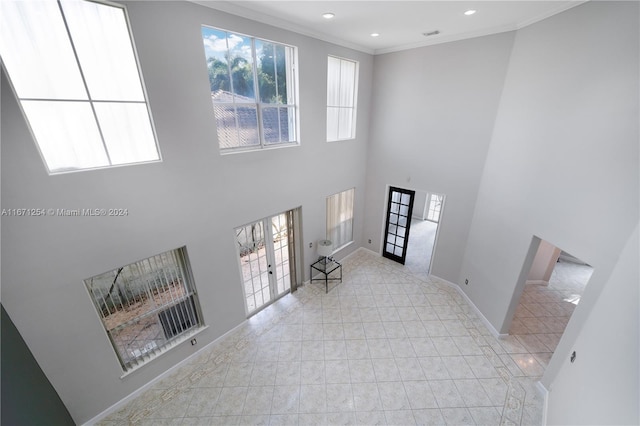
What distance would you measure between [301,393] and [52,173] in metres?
4.01

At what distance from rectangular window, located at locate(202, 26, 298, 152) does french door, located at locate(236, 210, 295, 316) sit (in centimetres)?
152

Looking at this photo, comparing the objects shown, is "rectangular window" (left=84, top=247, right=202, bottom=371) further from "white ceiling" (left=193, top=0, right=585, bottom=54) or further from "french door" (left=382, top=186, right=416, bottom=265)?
"french door" (left=382, top=186, right=416, bottom=265)

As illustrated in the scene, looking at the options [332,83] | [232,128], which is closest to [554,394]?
[232,128]

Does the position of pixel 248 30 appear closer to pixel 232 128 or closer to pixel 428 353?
pixel 232 128

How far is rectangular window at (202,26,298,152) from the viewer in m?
3.44

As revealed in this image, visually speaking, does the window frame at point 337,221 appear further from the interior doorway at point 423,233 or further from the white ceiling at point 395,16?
the white ceiling at point 395,16

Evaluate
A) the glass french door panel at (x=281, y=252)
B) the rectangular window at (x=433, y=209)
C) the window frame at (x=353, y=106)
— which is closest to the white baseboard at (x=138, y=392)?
the glass french door panel at (x=281, y=252)

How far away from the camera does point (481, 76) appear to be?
448 centimetres

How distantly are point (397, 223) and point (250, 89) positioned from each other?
4738mm

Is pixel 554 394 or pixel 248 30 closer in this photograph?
pixel 554 394

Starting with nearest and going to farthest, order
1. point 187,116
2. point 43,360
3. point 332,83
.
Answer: point 43,360 → point 187,116 → point 332,83

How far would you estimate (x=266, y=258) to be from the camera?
501cm

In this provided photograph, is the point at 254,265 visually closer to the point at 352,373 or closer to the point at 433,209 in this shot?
the point at 352,373

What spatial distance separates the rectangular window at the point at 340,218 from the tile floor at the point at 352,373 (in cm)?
169
